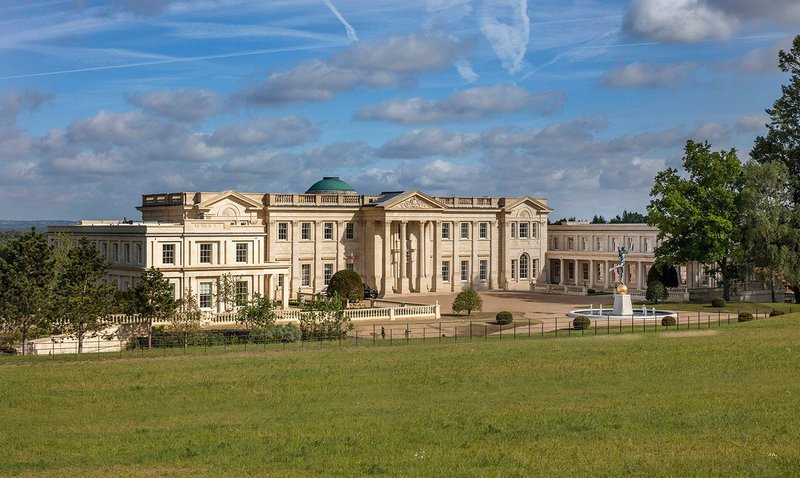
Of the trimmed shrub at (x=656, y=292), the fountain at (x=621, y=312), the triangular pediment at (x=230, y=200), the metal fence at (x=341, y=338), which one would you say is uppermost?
the triangular pediment at (x=230, y=200)

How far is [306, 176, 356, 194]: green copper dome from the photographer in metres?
94.7

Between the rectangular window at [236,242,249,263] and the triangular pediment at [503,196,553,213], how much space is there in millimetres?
34826

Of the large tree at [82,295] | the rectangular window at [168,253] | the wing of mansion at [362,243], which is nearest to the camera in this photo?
the large tree at [82,295]

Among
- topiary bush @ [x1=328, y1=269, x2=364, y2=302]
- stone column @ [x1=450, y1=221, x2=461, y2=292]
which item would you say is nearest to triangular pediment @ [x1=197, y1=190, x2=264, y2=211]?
topiary bush @ [x1=328, y1=269, x2=364, y2=302]

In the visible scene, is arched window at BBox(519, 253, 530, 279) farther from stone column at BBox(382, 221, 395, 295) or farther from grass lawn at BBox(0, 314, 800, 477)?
grass lawn at BBox(0, 314, 800, 477)

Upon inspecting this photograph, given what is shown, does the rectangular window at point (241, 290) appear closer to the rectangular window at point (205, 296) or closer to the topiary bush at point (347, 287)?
the rectangular window at point (205, 296)

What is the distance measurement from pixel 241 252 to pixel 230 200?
41.5 ft

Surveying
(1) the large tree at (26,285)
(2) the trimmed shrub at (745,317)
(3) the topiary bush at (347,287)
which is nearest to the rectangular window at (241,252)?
(3) the topiary bush at (347,287)

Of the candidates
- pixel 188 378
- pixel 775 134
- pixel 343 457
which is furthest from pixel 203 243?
pixel 775 134

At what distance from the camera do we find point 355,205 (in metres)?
84.4

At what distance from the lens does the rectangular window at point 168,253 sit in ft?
199

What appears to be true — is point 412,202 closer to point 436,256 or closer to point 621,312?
point 436,256

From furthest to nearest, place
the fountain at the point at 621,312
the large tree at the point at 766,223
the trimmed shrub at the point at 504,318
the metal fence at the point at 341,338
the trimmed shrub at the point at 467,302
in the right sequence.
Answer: the large tree at the point at 766,223
the trimmed shrub at the point at 467,302
the fountain at the point at 621,312
the trimmed shrub at the point at 504,318
the metal fence at the point at 341,338

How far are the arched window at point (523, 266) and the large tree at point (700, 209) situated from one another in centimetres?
2194
